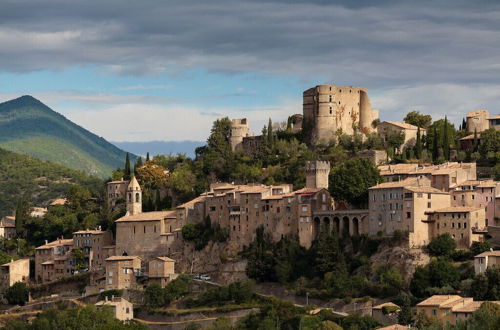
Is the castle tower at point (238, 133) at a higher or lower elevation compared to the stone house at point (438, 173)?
higher

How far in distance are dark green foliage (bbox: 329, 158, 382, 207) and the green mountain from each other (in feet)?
235

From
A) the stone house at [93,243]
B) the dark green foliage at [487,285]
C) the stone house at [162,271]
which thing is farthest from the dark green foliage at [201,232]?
the dark green foliage at [487,285]

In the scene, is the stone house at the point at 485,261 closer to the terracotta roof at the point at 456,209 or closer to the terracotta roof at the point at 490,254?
the terracotta roof at the point at 490,254

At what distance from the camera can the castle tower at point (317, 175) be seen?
95.5 metres

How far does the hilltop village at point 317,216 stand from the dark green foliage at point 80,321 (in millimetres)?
2287

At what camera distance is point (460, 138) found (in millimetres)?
107750

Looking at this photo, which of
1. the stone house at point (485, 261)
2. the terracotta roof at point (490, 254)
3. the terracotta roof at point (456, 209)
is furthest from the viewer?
the terracotta roof at point (456, 209)

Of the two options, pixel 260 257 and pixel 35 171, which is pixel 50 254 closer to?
pixel 260 257

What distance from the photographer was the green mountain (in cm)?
16375

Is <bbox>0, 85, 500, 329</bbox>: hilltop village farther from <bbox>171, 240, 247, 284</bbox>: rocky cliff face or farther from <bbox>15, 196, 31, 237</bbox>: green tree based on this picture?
<bbox>15, 196, 31, 237</bbox>: green tree

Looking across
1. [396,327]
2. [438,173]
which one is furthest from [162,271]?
[396,327]

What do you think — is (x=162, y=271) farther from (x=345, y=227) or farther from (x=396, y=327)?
(x=396, y=327)

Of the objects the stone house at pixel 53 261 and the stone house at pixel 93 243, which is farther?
the stone house at pixel 53 261

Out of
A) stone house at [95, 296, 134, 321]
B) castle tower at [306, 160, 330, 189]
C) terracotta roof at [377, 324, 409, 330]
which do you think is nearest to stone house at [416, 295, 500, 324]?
terracotta roof at [377, 324, 409, 330]
